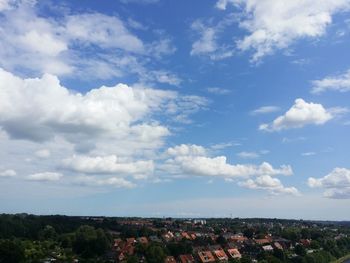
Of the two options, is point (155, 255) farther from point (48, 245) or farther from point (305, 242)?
point (305, 242)

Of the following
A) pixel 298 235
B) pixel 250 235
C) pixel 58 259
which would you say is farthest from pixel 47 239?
pixel 298 235

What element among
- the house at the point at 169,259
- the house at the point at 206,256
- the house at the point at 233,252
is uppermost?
the house at the point at 233,252

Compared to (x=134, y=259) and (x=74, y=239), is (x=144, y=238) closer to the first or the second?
(x=74, y=239)

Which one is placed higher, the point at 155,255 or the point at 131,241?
the point at 131,241

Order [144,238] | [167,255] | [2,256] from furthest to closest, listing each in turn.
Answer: [144,238], [167,255], [2,256]

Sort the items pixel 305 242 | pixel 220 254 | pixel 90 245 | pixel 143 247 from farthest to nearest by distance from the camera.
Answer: pixel 305 242
pixel 220 254
pixel 90 245
pixel 143 247

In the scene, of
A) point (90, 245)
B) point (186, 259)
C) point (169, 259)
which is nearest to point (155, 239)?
point (186, 259)

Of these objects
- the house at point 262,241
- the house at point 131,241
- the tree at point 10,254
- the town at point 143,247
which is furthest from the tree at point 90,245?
the house at point 262,241

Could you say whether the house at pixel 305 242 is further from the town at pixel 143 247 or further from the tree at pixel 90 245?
the tree at pixel 90 245

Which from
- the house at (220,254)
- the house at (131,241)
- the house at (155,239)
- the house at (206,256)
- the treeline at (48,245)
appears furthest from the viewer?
the house at (155,239)
